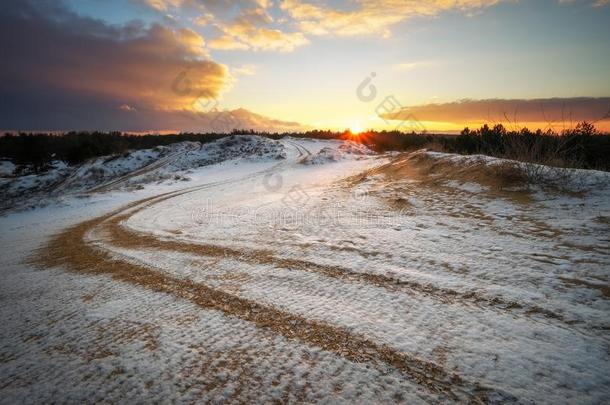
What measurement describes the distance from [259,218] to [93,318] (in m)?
4.00

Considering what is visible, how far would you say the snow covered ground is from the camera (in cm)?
200

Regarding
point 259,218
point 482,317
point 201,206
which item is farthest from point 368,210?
point 201,206

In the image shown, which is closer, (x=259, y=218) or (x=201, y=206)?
(x=259, y=218)

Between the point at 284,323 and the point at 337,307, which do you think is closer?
the point at 284,323

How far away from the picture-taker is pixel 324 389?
1.94 meters

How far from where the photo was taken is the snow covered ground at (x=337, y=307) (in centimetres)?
200

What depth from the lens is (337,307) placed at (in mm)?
2877

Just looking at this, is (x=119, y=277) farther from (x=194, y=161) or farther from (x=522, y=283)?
(x=194, y=161)

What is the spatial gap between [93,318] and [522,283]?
173 inches

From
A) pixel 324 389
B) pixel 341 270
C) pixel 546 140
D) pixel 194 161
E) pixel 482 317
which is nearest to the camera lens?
pixel 324 389

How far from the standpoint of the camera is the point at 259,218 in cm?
679

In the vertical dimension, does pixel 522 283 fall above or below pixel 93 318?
above

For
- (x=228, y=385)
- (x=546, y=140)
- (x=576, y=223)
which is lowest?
(x=228, y=385)

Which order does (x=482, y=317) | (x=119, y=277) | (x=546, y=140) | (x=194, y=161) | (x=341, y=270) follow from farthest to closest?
(x=194, y=161), (x=546, y=140), (x=119, y=277), (x=341, y=270), (x=482, y=317)
